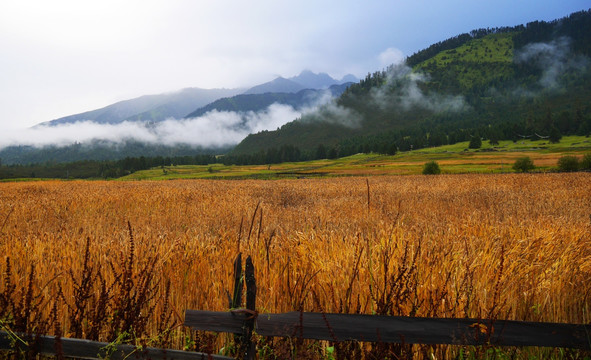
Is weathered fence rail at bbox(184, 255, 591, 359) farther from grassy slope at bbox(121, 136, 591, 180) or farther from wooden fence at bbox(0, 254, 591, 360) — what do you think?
grassy slope at bbox(121, 136, 591, 180)

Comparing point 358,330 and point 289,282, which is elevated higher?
point 358,330

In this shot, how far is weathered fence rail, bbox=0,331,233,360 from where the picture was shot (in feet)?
8.15

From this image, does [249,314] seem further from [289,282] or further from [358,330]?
[289,282]

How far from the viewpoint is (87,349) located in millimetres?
2664

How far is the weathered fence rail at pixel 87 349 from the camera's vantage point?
2484 mm

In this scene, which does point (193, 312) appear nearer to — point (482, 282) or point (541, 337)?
point (541, 337)

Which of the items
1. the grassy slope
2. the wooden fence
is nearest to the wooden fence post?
the wooden fence

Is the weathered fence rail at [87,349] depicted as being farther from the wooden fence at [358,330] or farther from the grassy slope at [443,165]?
the grassy slope at [443,165]

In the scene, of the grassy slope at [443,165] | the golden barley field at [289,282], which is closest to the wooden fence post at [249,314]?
the golden barley field at [289,282]

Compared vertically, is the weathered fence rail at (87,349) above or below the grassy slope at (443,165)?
above

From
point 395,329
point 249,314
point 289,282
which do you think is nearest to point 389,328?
point 395,329

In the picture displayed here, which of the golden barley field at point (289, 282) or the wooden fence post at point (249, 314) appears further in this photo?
the golden barley field at point (289, 282)

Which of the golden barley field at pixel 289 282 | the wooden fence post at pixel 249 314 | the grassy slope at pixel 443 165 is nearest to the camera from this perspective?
the wooden fence post at pixel 249 314

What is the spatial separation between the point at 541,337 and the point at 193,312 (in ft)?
9.54
